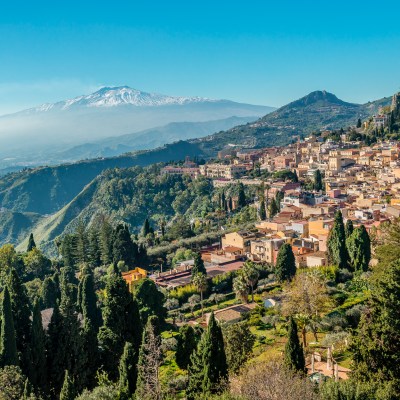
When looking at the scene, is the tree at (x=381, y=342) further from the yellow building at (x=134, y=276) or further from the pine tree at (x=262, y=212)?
the pine tree at (x=262, y=212)

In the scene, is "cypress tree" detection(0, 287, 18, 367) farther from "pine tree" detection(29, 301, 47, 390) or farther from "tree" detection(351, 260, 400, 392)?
"tree" detection(351, 260, 400, 392)

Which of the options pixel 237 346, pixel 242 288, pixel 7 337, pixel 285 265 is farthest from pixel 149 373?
pixel 285 265

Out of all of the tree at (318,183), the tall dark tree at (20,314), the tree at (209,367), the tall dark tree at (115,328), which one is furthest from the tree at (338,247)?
the tree at (318,183)

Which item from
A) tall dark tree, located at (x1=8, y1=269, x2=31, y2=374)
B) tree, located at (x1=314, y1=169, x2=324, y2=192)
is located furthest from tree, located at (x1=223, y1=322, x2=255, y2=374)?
tree, located at (x1=314, y1=169, x2=324, y2=192)

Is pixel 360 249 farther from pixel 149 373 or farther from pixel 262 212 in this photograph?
pixel 262 212

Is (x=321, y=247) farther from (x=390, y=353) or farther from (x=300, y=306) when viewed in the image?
(x=390, y=353)

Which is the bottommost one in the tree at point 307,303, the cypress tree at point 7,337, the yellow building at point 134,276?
the yellow building at point 134,276

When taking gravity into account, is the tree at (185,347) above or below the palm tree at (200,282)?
above

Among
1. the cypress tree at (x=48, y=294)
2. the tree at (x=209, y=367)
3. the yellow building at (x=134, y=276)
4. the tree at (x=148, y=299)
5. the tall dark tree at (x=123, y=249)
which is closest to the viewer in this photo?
the tree at (x=209, y=367)
